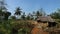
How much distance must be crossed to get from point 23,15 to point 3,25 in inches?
1110

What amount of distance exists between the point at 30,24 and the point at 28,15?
62.0 ft

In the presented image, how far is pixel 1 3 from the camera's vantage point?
118ft

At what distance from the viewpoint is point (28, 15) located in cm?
4922

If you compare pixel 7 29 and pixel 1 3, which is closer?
pixel 7 29

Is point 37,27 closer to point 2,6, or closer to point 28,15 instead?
point 2,6

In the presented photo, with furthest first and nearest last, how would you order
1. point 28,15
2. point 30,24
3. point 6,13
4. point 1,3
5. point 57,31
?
point 28,15
point 6,13
point 1,3
point 30,24
point 57,31

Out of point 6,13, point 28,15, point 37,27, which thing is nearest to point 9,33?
point 37,27

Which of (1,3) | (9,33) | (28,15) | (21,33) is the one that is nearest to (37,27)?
(21,33)

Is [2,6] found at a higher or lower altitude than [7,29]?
higher

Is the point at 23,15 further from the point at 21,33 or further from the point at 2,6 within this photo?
the point at 21,33

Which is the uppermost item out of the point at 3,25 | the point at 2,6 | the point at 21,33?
the point at 2,6

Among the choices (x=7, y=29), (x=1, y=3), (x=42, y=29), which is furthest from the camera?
(x=1, y=3)

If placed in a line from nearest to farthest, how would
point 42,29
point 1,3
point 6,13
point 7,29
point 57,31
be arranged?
point 7,29 < point 57,31 < point 42,29 < point 1,3 < point 6,13

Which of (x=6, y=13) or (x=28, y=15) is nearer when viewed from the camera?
(x=6, y=13)
